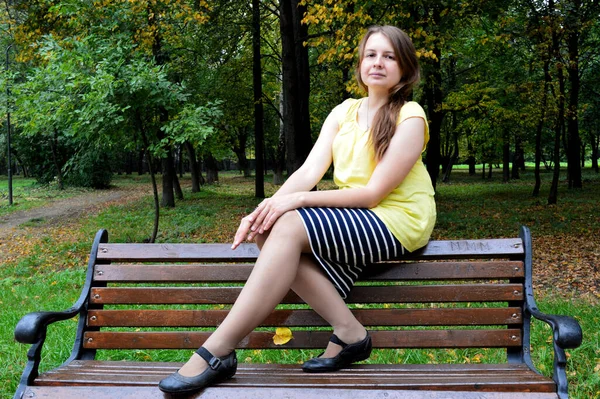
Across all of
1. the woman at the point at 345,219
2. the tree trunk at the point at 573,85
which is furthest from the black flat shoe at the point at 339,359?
the tree trunk at the point at 573,85

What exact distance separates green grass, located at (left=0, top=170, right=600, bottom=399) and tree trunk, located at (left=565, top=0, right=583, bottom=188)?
41.4 inches

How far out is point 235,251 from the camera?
8.79 ft

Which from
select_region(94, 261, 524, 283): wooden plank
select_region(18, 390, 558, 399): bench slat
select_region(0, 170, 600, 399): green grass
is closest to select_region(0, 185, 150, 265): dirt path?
select_region(0, 170, 600, 399): green grass

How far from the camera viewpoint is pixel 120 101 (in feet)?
27.2

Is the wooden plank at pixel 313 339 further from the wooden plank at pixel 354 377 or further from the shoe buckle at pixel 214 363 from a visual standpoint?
the shoe buckle at pixel 214 363

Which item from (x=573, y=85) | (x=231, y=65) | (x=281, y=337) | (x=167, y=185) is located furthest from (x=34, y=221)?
(x=573, y=85)

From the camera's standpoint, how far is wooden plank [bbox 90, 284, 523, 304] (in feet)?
8.30

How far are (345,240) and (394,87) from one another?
2.67 ft

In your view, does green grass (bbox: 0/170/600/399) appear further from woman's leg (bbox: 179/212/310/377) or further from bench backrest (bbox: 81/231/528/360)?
woman's leg (bbox: 179/212/310/377)

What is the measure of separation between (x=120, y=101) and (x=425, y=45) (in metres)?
4.90

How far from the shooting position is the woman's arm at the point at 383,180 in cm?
229

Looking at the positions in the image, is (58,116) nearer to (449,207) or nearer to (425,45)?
(425,45)

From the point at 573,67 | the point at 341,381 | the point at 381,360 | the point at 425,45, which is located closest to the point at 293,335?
the point at 341,381

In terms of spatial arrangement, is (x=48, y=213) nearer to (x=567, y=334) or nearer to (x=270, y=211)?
(x=270, y=211)
